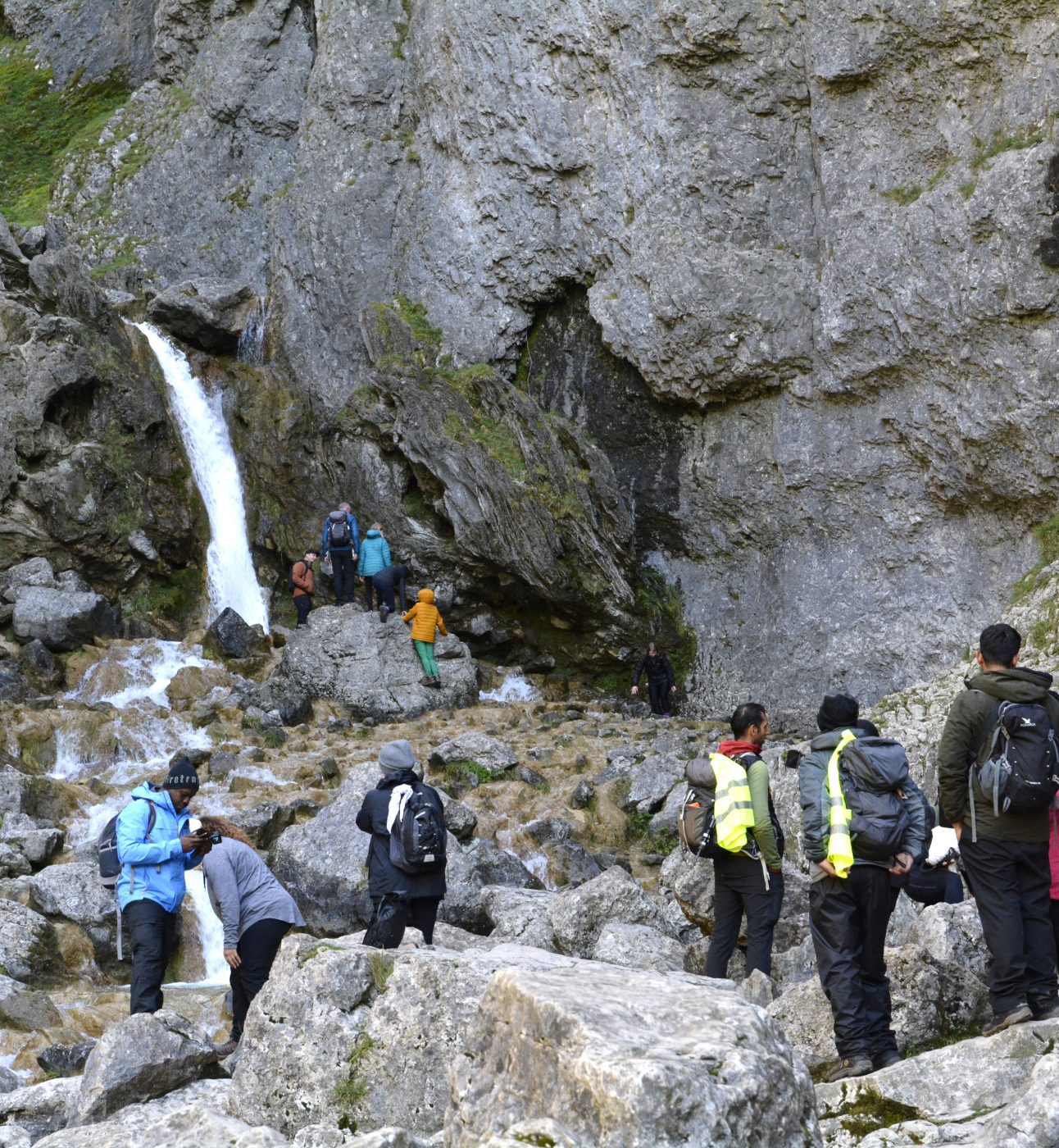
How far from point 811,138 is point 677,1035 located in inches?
871

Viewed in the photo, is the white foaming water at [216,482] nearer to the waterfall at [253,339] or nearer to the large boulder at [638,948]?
the waterfall at [253,339]

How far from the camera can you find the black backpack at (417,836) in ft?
29.5

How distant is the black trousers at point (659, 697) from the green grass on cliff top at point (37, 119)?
81.2ft

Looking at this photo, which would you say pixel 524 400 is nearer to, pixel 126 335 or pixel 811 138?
pixel 811 138

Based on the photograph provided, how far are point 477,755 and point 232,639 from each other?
7.65 m

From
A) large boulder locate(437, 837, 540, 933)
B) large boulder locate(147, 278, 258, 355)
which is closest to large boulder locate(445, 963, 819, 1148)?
large boulder locate(437, 837, 540, 933)

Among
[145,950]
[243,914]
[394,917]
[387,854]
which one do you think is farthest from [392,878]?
[145,950]

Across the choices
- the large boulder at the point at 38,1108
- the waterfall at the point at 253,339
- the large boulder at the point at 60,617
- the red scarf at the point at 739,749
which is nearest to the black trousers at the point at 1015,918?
the red scarf at the point at 739,749

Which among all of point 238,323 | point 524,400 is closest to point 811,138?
point 524,400

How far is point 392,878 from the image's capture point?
9102 mm

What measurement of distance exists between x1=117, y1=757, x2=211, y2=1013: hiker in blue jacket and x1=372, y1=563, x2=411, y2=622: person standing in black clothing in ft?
50.0

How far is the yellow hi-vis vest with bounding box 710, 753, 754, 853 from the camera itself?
8461 mm

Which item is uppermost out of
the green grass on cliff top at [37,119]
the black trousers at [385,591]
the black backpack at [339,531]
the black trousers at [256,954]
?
the green grass on cliff top at [37,119]

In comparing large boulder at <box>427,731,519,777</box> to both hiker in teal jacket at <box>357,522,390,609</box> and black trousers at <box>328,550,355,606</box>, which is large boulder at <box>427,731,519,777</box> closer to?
hiker in teal jacket at <box>357,522,390,609</box>
